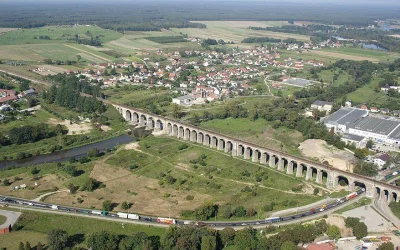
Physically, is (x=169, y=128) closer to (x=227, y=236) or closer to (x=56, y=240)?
(x=227, y=236)

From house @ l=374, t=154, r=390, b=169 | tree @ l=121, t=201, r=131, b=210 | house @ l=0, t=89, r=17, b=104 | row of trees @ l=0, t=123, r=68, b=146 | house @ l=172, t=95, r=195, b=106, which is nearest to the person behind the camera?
tree @ l=121, t=201, r=131, b=210

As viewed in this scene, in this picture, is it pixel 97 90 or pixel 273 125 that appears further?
pixel 97 90

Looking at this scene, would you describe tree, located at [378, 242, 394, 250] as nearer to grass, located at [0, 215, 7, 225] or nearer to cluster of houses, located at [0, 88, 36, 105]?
grass, located at [0, 215, 7, 225]

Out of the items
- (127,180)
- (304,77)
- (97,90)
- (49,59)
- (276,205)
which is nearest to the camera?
(276,205)

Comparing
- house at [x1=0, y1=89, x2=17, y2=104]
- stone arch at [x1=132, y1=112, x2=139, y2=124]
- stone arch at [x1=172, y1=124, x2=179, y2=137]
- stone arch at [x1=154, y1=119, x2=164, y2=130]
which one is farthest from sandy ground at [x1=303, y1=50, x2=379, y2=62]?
house at [x1=0, y1=89, x2=17, y2=104]

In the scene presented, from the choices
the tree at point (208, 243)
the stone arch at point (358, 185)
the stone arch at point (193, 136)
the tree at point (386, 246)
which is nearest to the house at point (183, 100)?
the stone arch at point (193, 136)

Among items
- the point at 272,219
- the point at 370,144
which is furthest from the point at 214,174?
the point at 370,144

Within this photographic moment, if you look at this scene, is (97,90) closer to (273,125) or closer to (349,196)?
(273,125)

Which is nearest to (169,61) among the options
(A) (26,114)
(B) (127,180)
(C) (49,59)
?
(C) (49,59)
